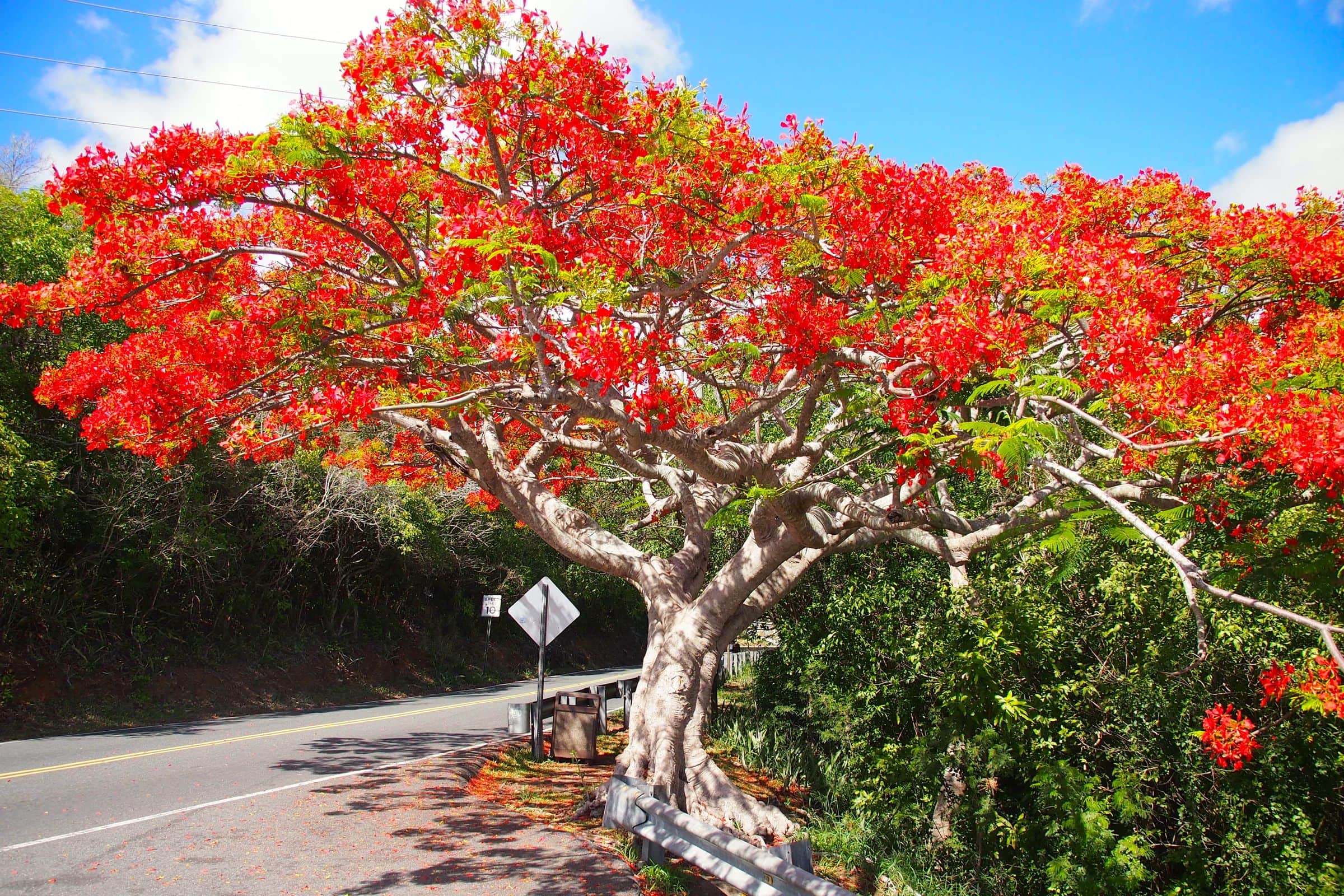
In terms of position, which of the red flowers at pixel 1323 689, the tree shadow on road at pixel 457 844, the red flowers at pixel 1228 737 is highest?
the red flowers at pixel 1323 689

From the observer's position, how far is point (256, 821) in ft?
21.9

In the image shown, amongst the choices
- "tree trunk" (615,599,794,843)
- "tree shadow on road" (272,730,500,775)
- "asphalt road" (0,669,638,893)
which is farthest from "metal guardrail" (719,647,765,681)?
"tree trunk" (615,599,794,843)

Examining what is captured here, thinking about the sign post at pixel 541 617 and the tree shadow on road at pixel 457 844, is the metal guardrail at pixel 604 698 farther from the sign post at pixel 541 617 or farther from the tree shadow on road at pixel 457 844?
the tree shadow on road at pixel 457 844

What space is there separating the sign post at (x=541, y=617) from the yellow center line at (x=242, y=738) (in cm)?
188

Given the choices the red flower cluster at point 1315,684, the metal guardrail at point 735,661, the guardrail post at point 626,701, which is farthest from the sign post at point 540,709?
the metal guardrail at point 735,661

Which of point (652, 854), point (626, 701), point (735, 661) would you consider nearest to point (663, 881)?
point (652, 854)

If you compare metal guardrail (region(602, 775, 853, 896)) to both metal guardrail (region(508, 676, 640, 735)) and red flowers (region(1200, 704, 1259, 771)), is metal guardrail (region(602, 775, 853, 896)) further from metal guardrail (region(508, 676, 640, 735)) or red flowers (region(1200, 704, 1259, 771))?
metal guardrail (region(508, 676, 640, 735))

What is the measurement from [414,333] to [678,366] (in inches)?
107

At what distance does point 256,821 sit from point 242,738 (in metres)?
5.00

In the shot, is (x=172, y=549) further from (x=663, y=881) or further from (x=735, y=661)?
(x=735, y=661)

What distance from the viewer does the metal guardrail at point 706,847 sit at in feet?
14.4

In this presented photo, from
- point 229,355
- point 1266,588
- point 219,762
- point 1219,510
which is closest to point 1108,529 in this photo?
point 1219,510

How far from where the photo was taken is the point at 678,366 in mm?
8242

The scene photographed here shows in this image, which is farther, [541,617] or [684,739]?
[541,617]
